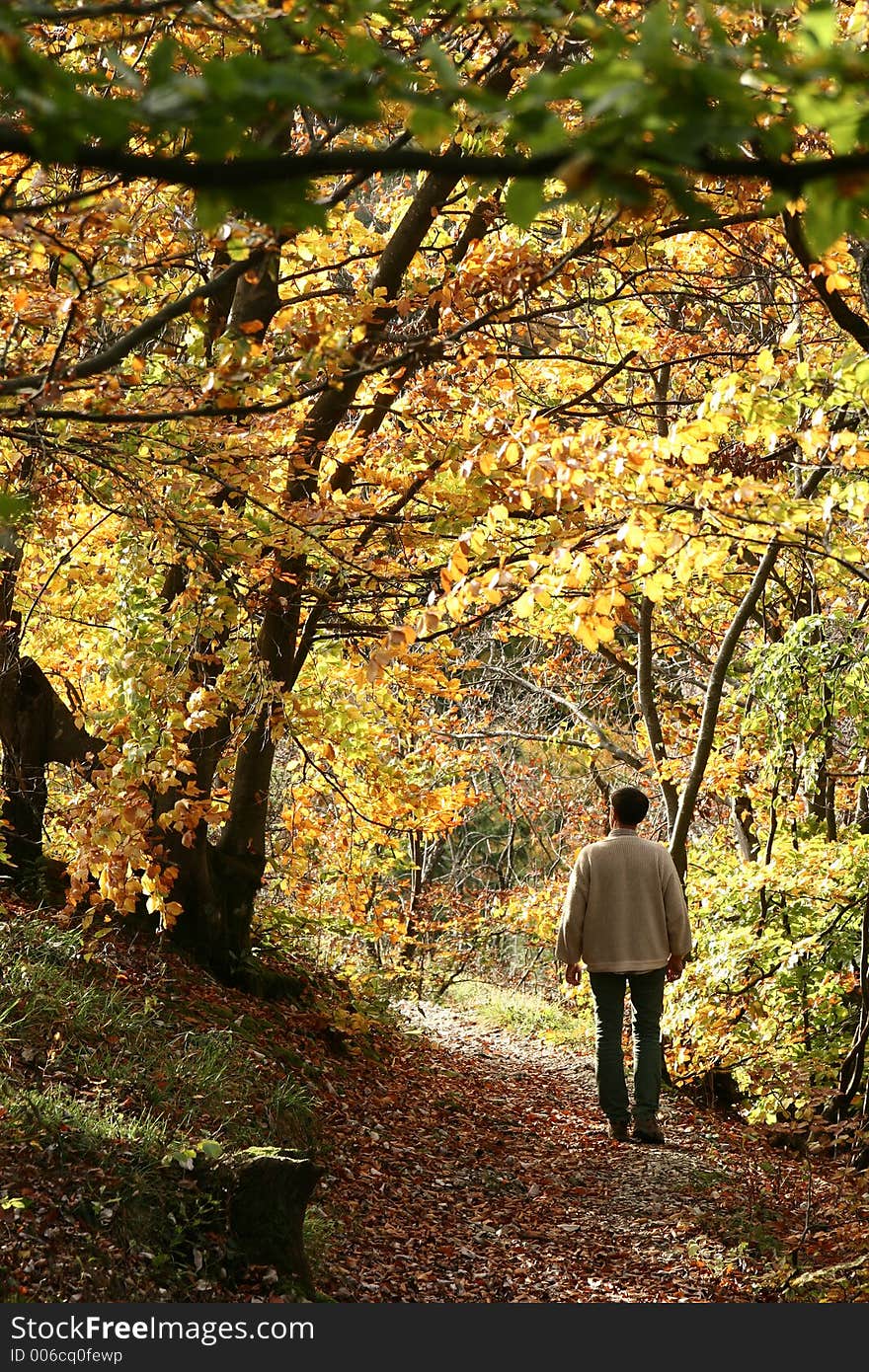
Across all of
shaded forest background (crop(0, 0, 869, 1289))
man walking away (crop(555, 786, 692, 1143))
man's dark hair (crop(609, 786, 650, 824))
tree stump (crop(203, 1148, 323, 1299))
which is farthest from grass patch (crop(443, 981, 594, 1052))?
tree stump (crop(203, 1148, 323, 1299))

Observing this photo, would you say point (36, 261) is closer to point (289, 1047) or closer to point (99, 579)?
point (99, 579)

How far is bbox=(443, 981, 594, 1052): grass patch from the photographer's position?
12.9 m

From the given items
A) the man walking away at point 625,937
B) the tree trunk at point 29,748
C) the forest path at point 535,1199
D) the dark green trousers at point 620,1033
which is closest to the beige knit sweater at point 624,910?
the man walking away at point 625,937

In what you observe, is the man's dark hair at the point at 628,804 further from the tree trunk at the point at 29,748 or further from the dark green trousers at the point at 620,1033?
the tree trunk at the point at 29,748

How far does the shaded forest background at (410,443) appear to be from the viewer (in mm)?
1584

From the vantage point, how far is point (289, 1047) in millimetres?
7824

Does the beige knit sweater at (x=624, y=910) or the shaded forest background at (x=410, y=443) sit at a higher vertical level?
the shaded forest background at (x=410, y=443)

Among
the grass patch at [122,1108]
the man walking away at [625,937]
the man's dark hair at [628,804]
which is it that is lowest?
the grass patch at [122,1108]

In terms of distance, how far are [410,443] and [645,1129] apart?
4165 millimetres

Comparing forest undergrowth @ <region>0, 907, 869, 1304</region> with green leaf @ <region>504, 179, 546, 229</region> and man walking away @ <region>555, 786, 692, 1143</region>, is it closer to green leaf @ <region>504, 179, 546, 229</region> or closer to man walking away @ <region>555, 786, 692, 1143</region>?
man walking away @ <region>555, 786, 692, 1143</region>

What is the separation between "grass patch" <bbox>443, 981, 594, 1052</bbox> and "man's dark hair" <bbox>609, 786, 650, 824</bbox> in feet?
19.6

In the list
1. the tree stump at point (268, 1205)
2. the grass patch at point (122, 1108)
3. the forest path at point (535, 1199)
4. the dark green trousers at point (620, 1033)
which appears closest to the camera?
the grass patch at point (122, 1108)

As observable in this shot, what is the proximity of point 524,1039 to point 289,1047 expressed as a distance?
584cm

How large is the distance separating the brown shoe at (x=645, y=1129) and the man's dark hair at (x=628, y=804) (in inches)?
67.2
